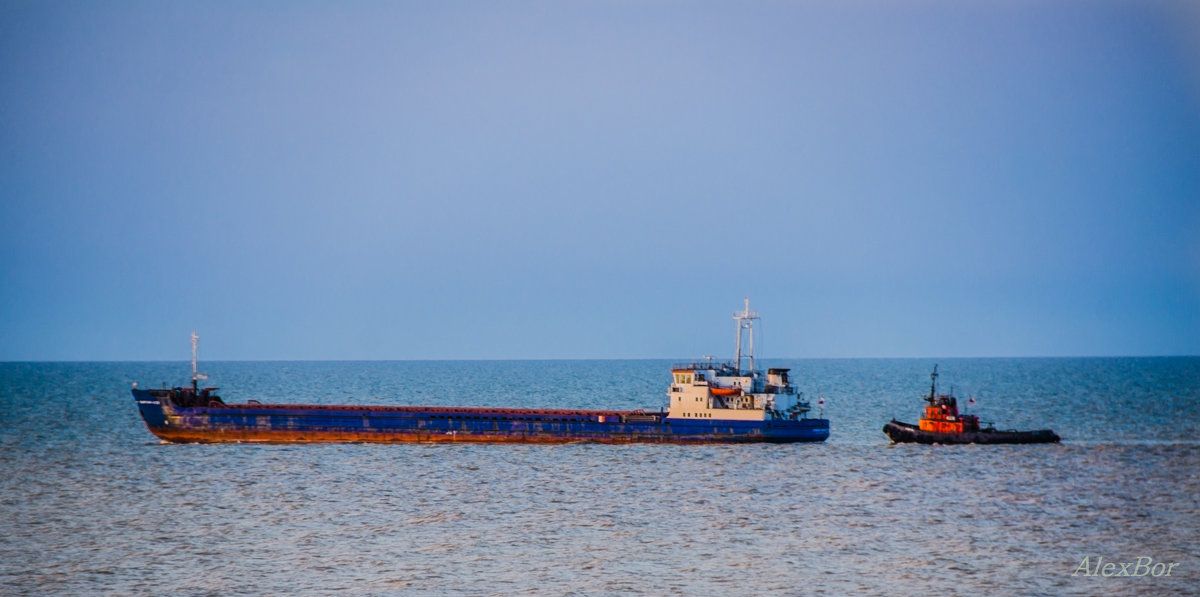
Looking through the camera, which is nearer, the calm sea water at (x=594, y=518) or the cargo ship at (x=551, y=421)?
the calm sea water at (x=594, y=518)

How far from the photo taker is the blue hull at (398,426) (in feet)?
254

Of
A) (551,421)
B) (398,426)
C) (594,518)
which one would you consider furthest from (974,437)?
(398,426)

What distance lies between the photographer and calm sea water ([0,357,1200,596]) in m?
37.8

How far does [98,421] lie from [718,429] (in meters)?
62.3

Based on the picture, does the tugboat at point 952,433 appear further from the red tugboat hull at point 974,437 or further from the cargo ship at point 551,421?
the cargo ship at point 551,421

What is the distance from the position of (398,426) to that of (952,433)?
39379 millimetres

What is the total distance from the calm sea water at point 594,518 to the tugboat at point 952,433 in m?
1.63

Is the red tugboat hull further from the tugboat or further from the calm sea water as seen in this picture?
the calm sea water

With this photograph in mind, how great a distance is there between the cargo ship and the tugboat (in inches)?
272

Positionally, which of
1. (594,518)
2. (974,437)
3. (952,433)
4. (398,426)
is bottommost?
(594,518)

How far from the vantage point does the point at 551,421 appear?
78500 millimetres

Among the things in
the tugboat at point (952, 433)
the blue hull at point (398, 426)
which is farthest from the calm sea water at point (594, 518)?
the tugboat at point (952, 433)

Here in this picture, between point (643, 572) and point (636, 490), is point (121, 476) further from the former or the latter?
point (643, 572)

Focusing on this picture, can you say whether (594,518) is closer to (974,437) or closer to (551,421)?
(551,421)
